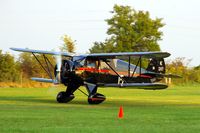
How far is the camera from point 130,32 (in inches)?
3366

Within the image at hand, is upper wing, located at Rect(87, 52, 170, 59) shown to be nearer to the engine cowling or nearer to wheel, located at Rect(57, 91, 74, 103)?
the engine cowling

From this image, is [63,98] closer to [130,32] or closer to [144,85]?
[144,85]

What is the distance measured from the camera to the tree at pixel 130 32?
277 feet

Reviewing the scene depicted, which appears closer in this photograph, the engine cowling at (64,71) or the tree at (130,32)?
the engine cowling at (64,71)

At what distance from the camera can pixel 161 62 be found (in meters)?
36.4

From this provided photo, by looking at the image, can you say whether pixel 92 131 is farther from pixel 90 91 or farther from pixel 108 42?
pixel 108 42

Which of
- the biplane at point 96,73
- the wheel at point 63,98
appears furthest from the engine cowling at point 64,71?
the wheel at point 63,98

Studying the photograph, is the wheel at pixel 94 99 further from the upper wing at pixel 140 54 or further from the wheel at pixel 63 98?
the upper wing at pixel 140 54

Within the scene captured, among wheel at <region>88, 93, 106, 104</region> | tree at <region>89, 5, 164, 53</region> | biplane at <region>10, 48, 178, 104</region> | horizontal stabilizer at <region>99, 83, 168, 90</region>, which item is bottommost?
wheel at <region>88, 93, 106, 104</region>

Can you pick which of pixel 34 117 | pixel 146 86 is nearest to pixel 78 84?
pixel 146 86

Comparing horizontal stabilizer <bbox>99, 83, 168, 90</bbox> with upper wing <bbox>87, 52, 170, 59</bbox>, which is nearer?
upper wing <bbox>87, 52, 170, 59</bbox>

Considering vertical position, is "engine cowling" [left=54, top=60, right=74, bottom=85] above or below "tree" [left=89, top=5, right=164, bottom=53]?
below

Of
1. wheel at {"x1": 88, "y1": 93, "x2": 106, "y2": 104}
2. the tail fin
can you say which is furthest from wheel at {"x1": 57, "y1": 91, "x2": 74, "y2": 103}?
the tail fin

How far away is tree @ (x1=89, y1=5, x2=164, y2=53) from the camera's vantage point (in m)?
84.5
